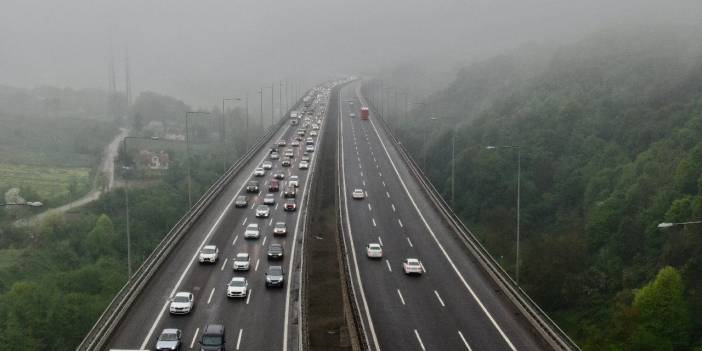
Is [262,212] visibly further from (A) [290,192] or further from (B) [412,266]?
(B) [412,266]

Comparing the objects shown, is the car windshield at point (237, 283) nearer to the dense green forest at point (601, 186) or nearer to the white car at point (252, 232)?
the white car at point (252, 232)

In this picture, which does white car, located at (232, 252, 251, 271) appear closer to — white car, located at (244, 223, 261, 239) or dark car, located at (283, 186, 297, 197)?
white car, located at (244, 223, 261, 239)

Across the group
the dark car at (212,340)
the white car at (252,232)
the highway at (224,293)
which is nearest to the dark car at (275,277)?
the highway at (224,293)

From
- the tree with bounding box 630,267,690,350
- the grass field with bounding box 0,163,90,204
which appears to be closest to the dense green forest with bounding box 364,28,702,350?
the tree with bounding box 630,267,690,350

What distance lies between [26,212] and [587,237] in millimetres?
94753

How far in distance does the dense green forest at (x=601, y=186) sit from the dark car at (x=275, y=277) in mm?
24162

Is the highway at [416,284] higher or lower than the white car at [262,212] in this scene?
lower

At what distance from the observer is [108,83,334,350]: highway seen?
35.9 metres

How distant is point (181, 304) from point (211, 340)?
21.1 feet

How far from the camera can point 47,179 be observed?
14950cm

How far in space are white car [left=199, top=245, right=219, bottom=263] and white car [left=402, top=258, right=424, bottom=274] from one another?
13.2 meters

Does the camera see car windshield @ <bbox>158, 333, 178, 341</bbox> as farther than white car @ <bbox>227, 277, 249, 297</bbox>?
No

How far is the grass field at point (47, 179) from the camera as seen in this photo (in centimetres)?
13612

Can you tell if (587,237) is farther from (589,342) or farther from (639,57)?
(639,57)
